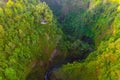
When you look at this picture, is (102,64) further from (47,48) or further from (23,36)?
(23,36)

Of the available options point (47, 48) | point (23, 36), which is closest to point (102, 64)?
point (47, 48)

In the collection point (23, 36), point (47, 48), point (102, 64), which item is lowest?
point (102, 64)

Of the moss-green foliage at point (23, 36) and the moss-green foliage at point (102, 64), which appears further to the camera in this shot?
the moss-green foliage at point (102, 64)

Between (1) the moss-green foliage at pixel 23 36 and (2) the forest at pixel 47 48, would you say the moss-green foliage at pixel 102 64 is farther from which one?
(1) the moss-green foliage at pixel 23 36

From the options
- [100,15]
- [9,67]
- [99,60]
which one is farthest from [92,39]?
[9,67]

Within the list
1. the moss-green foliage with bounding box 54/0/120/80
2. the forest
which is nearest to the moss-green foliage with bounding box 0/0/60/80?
the forest

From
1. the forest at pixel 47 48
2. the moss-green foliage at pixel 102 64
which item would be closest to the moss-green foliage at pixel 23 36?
the forest at pixel 47 48

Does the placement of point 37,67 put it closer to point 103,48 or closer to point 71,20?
point 103,48

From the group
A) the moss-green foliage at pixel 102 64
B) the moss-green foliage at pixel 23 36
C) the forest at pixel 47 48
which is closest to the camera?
the moss-green foliage at pixel 23 36
